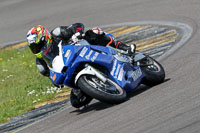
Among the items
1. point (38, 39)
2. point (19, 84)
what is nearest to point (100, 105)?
→ point (38, 39)

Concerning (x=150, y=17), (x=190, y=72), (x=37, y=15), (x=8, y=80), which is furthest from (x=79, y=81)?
(x=37, y=15)

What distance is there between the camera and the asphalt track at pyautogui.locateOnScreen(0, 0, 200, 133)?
5.88 m

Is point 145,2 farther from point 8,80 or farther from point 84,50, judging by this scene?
point 84,50

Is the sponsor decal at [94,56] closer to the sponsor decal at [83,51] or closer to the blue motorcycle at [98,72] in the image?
the blue motorcycle at [98,72]

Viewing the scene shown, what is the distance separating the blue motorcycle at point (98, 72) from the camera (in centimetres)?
723

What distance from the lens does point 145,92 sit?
783cm

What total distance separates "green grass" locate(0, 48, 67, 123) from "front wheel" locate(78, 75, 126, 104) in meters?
2.28

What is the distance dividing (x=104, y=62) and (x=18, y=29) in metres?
8.25

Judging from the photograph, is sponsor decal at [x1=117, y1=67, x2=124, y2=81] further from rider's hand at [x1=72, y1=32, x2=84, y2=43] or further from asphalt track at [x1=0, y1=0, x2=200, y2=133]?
rider's hand at [x1=72, y1=32, x2=84, y2=43]

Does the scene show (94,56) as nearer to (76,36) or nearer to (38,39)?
(76,36)

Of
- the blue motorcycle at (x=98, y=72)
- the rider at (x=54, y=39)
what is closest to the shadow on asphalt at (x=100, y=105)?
the blue motorcycle at (x=98, y=72)

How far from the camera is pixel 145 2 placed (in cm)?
1463

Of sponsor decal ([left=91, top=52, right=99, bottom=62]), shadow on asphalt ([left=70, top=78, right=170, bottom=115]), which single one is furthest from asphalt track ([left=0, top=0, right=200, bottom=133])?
sponsor decal ([left=91, top=52, right=99, bottom=62])

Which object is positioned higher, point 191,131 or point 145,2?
point 191,131
